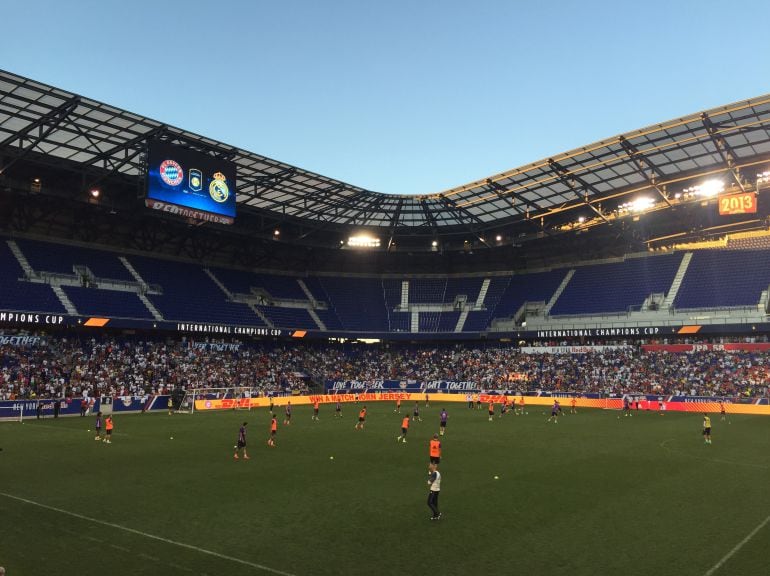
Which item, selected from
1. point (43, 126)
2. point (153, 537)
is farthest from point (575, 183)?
point (153, 537)

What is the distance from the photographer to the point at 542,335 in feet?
221

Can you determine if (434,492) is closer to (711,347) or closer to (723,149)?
(723,149)

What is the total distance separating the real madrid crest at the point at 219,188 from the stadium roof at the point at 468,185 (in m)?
2.29

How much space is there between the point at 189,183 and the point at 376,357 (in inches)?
1462

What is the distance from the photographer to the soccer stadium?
570 inches

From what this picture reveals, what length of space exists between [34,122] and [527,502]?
129 ft

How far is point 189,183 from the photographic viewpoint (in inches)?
1703

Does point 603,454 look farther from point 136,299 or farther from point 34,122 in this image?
point 136,299

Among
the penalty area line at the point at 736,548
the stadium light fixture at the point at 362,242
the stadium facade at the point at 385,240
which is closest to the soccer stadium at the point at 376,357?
the penalty area line at the point at 736,548

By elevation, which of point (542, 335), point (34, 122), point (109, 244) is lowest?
point (542, 335)

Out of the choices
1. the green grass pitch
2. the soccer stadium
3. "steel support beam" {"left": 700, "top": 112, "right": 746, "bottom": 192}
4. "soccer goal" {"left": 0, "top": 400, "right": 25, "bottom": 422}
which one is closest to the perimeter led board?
the soccer stadium

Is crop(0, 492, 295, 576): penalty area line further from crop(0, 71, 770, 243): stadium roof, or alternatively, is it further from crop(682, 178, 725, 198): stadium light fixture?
crop(682, 178, 725, 198): stadium light fixture

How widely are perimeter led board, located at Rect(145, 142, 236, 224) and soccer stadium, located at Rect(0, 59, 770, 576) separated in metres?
0.16

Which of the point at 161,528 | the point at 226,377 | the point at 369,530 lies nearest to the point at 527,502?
the point at 369,530
